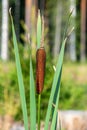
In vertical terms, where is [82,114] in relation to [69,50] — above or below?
above

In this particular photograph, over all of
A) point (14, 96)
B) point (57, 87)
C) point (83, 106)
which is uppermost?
point (57, 87)

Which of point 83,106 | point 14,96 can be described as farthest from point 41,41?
point 83,106

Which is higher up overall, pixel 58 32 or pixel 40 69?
pixel 40 69

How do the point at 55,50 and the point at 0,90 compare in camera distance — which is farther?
the point at 55,50

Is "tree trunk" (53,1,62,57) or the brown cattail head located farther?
"tree trunk" (53,1,62,57)

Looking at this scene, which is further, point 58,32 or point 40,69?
point 58,32

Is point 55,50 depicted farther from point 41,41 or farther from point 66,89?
point 41,41

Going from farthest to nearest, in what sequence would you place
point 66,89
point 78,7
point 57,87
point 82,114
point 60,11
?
point 78,7 < point 60,11 < point 66,89 < point 82,114 < point 57,87

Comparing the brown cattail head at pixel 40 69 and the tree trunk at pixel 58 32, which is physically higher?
the brown cattail head at pixel 40 69

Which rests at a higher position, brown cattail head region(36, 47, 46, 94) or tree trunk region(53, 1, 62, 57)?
brown cattail head region(36, 47, 46, 94)

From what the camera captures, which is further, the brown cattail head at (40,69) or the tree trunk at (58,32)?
the tree trunk at (58,32)

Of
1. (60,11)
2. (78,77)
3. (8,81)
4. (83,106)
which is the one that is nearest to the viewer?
(8,81)
